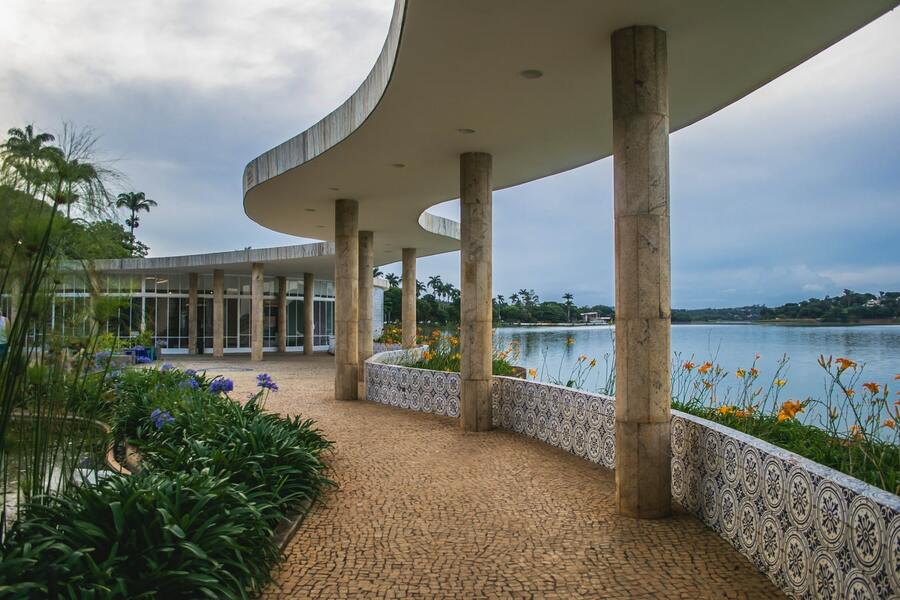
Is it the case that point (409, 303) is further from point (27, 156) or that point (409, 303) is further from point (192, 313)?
point (27, 156)

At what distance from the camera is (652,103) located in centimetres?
481

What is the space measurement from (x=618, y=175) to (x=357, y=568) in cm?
361

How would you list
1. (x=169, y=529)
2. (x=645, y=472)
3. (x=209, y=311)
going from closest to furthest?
(x=169, y=529), (x=645, y=472), (x=209, y=311)

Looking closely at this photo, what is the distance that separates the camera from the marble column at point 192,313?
25141mm

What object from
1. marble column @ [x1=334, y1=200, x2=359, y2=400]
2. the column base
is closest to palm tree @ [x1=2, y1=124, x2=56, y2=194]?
the column base

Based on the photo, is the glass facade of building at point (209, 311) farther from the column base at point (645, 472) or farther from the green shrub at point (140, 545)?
the column base at point (645, 472)

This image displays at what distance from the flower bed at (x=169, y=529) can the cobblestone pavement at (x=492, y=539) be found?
1.08ft

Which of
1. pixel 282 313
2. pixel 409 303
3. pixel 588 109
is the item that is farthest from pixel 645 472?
pixel 282 313

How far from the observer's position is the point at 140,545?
3174 millimetres

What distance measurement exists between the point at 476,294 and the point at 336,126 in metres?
3.01

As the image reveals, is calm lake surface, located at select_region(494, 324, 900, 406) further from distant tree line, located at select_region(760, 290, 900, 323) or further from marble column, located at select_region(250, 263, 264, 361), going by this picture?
marble column, located at select_region(250, 263, 264, 361)

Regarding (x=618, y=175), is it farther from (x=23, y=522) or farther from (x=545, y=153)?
(x=23, y=522)

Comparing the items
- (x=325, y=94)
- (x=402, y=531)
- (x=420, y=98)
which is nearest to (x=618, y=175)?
(x=420, y=98)

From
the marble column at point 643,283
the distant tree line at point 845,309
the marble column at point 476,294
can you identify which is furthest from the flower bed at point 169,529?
the distant tree line at point 845,309
